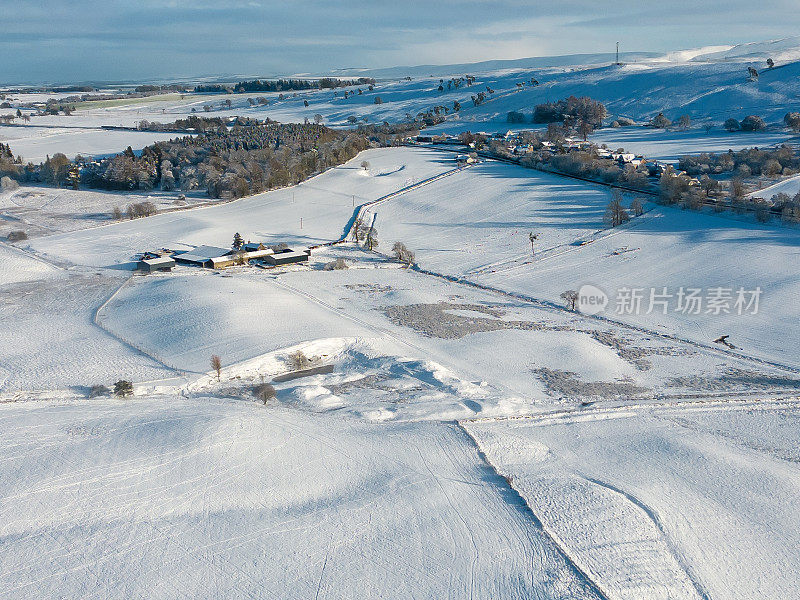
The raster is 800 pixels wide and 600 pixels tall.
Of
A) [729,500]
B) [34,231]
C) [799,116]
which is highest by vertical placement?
[799,116]

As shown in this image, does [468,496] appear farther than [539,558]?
Yes

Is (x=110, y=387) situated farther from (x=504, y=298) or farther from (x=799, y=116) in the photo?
(x=799, y=116)

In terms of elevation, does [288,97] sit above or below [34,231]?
above

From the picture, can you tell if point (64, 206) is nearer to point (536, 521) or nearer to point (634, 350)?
point (634, 350)

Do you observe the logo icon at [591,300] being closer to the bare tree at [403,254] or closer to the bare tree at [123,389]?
the bare tree at [403,254]

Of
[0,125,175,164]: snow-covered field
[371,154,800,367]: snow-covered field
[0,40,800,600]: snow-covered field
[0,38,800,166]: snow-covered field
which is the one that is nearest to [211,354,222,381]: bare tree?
[0,40,800,600]: snow-covered field

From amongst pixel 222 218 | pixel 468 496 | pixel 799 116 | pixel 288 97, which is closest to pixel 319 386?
pixel 468 496
